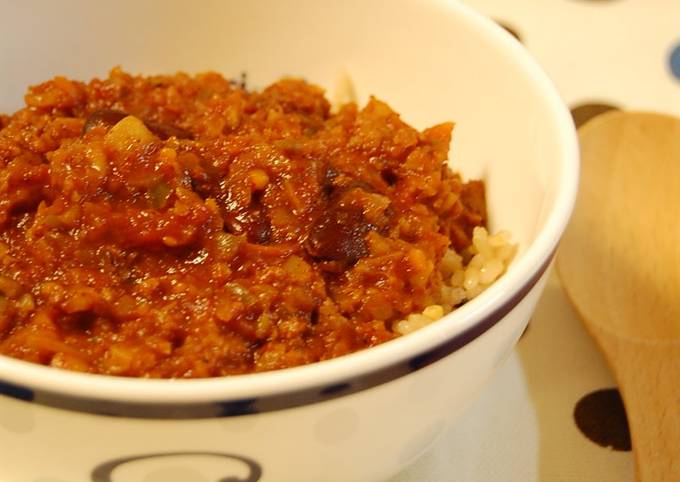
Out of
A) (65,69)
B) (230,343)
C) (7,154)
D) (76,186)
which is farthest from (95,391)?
(65,69)

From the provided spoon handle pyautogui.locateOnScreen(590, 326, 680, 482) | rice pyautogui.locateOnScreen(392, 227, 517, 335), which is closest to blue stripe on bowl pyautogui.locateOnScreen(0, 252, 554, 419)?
rice pyautogui.locateOnScreen(392, 227, 517, 335)

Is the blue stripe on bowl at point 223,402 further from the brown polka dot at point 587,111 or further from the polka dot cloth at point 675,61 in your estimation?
the polka dot cloth at point 675,61

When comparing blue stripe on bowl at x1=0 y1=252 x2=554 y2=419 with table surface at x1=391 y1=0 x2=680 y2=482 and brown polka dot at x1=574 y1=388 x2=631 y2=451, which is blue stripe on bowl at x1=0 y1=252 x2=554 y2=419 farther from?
brown polka dot at x1=574 y1=388 x2=631 y2=451

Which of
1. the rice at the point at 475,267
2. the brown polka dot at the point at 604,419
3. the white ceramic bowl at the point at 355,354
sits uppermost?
the white ceramic bowl at the point at 355,354

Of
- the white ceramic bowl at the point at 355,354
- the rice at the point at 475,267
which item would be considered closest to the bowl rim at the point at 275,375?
the white ceramic bowl at the point at 355,354

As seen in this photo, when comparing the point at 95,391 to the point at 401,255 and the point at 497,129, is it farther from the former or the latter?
the point at 497,129

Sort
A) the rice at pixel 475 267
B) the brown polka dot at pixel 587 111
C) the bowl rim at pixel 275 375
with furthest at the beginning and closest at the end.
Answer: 1. the brown polka dot at pixel 587 111
2. the rice at pixel 475 267
3. the bowl rim at pixel 275 375
